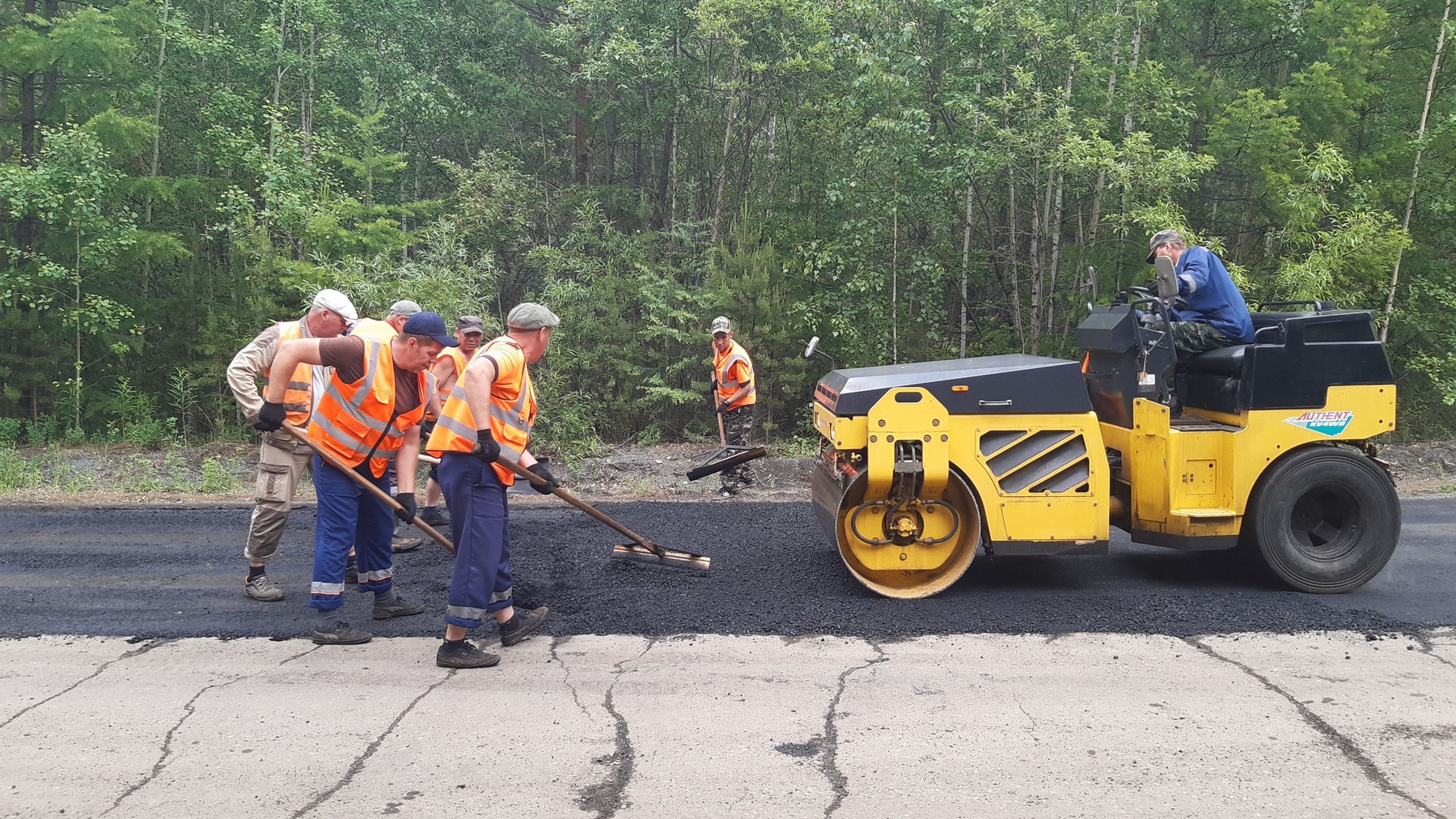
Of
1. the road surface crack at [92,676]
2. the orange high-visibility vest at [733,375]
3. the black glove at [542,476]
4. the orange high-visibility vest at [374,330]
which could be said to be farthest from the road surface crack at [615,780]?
the orange high-visibility vest at [733,375]

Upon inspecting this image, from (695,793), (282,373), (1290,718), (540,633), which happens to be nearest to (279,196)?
(282,373)

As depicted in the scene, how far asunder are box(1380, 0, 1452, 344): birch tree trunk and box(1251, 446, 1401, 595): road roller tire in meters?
7.03

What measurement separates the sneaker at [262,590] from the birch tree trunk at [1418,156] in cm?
1205

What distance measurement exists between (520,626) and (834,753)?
2.07 metres

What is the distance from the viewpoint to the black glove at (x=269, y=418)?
5.07 m

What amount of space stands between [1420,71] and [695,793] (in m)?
13.2

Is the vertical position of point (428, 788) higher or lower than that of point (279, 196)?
lower

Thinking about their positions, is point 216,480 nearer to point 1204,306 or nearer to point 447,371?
point 447,371

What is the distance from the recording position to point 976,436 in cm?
561

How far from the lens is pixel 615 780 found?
3.58 meters

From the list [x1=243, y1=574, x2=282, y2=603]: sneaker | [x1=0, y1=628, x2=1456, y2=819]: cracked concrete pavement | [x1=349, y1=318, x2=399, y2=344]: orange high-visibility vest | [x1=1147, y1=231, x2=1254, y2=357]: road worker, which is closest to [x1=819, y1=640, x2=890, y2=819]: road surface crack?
[x1=0, y1=628, x2=1456, y2=819]: cracked concrete pavement

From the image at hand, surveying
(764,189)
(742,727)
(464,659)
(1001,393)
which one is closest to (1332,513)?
(1001,393)

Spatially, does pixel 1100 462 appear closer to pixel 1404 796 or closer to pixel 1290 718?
pixel 1290 718

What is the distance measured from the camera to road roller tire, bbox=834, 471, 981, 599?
18.8 feet
